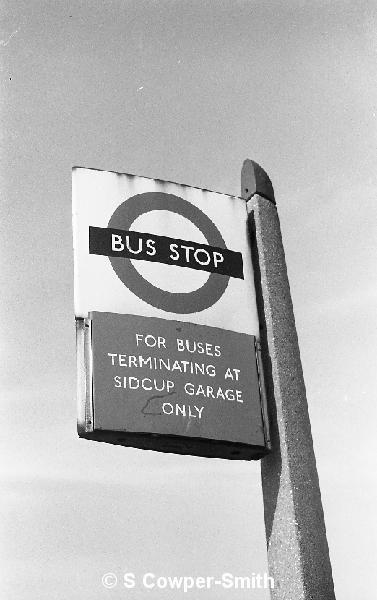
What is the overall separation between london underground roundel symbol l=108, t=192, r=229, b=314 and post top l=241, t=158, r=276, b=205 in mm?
484

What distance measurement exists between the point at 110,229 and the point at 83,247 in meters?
0.24

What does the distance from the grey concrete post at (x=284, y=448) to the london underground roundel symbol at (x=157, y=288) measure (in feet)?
1.08

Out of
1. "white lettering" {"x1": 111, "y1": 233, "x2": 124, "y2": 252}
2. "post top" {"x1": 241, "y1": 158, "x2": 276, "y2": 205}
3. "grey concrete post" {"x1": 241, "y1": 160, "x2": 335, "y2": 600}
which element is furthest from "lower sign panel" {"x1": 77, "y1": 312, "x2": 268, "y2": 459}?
"post top" {"x1": 241, "y1": 158, "x2": 276, "y2": 205}

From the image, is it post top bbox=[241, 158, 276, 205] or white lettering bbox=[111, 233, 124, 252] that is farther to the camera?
post top bbox=[241, 158, 276, 205]

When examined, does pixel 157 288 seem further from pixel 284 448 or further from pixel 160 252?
pixel 284 448

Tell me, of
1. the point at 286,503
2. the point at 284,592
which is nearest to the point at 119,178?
the point at 286,503

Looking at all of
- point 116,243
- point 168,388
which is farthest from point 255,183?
point 168,388

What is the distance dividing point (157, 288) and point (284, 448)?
1250 millimetres

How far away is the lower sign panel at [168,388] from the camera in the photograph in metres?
4.41

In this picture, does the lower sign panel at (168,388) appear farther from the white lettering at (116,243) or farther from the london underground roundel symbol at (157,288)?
the white lettering at (116,243)

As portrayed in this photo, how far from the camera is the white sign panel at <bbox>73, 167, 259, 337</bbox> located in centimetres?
486

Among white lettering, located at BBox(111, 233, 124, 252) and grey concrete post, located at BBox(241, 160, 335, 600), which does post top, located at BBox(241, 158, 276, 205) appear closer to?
grey concrete post, located at BBox(241, 160, 335, 600)

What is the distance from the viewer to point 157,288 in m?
4.96

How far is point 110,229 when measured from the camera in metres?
5.05
